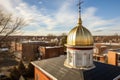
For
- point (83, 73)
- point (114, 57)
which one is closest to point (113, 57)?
point (114, 57)

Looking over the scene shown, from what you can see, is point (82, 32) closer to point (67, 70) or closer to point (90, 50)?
point (90, 50)

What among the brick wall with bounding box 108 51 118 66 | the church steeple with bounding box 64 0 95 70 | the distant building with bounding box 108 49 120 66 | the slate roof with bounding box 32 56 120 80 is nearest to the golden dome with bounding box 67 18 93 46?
the church steeple with bounding box 64 0 95 70

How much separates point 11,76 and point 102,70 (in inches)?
662

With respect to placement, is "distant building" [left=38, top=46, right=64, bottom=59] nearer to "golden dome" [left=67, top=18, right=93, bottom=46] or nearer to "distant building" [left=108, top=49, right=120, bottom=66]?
"distant building" [left=108, top=49, right=120, bottom=66]

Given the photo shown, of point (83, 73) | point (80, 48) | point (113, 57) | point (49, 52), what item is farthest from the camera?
point (49, 52)

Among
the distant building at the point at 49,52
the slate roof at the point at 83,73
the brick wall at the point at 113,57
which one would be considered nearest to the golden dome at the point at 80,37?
the slate roof at the point at 83,73

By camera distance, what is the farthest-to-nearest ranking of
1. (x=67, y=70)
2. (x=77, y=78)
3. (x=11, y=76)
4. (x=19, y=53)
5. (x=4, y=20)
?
(x=19, y=53) < (x=11, y=76) < (x=4, y=20) < (x=67, y=70) < (x=77, y=78)

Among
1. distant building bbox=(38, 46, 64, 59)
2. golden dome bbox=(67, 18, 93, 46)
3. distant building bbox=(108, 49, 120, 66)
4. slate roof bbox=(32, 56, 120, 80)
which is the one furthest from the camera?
distant building bbox=(38, 46, 64, 59)

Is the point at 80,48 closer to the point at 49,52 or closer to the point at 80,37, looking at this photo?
the point at 80,37

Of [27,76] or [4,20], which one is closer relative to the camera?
[4,20]

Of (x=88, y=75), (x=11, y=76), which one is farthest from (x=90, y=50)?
(x=11, y=76)

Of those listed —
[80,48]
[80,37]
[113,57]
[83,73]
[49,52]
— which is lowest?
[113,57]

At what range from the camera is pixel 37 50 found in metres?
47.5

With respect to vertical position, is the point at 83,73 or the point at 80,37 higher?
the point at 80,37
